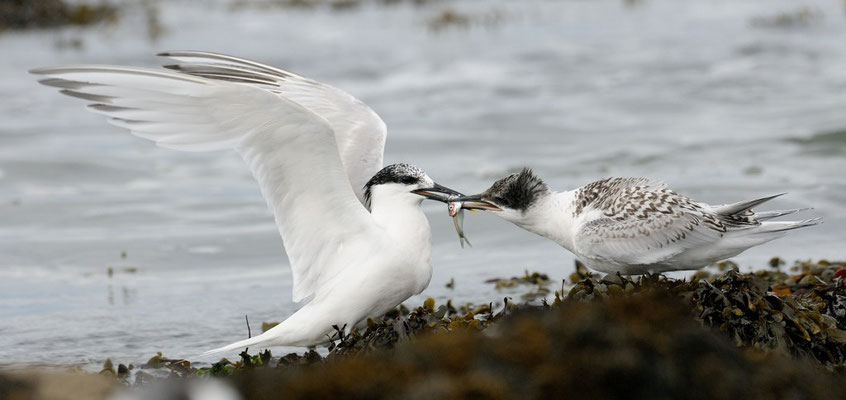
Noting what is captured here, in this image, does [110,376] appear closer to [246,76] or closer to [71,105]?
[246,76]

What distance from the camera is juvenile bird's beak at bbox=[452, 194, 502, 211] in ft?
22.3

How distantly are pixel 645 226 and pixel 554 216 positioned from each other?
60 centimetres

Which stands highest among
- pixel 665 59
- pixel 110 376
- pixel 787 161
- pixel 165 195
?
pixel 665 59

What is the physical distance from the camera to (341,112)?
7.35m

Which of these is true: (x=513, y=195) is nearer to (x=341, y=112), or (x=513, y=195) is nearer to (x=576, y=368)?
(x=341, y=112)

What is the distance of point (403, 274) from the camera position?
6414 millimetres

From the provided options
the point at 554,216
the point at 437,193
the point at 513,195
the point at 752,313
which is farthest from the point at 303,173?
the point at 752,313

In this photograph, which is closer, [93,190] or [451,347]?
[451,347]

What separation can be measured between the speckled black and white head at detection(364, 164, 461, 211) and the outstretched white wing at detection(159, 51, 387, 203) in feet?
1.33

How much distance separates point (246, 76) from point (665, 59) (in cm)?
1410

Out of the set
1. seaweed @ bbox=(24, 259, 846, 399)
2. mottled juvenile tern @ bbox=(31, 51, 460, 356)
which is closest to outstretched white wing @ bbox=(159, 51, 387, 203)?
mottled juvenile tern @ bbox=(31, 51, 460, 356)

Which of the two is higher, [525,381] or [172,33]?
[172,33]

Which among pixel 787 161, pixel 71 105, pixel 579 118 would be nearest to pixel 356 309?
pixel 787 161

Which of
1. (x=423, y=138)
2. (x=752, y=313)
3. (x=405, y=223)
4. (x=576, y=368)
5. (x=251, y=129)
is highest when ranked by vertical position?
(x=423, y=138)
